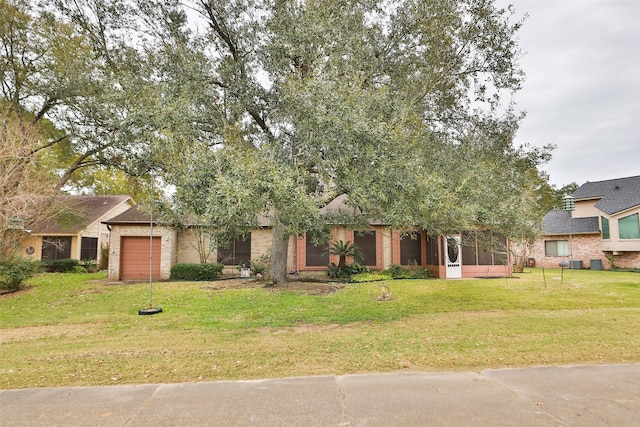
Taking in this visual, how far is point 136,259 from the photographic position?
54.2 ft

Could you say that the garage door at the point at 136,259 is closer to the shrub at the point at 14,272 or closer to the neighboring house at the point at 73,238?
the shrub at the point at 14,272

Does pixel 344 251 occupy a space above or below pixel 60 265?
above

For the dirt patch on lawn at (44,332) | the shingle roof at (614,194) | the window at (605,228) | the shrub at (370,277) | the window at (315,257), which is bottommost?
the dirt patch on lawn at (44,332)

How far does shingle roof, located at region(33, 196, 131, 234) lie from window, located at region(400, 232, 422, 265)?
671 inches

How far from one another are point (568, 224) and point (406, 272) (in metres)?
16.0

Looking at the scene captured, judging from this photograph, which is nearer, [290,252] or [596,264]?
[290,252]

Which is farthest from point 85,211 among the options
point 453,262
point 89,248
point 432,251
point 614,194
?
point 614,194

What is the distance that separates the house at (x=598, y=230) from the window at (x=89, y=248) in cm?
2802

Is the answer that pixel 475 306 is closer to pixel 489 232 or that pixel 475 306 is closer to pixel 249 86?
pixel 489 232

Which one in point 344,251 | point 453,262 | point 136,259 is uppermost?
point 344,251

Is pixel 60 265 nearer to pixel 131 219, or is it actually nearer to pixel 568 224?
pixel 131 219

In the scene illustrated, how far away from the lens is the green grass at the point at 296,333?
484cm

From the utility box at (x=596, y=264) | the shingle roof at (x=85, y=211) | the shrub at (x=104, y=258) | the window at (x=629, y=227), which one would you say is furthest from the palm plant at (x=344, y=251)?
the window at (x=629, y=227)

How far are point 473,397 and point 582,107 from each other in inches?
773
